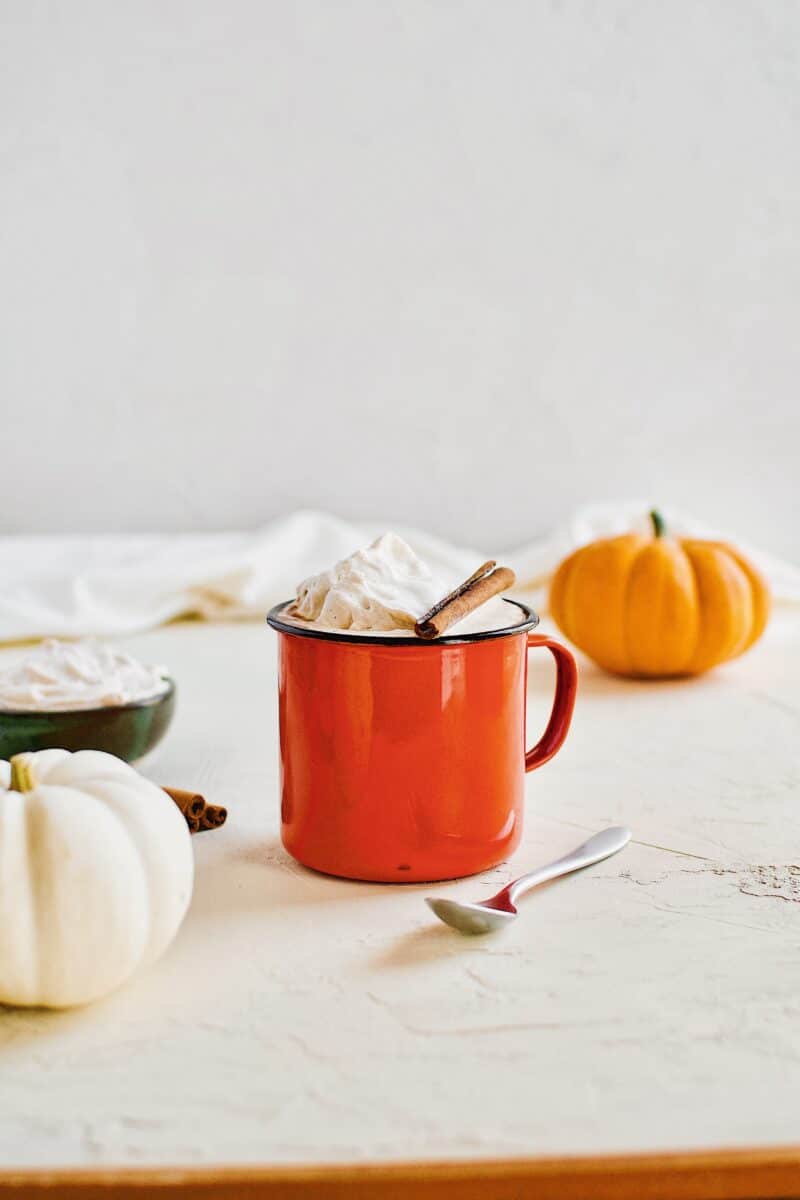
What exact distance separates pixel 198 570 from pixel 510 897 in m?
1.14

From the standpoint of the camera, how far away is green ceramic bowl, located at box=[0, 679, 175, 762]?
905 mm

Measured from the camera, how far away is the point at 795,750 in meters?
1.08

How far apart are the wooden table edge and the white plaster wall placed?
1.79 m

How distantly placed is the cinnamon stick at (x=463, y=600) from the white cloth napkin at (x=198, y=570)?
3.10 ft

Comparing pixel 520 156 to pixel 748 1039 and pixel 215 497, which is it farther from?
pixel 748 1039

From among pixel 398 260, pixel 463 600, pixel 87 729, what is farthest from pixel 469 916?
pixel 398 260

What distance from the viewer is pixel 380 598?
709 mm

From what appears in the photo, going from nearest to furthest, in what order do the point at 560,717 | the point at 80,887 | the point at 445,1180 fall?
the point at 445,1180
the point at 80,887
the point at 560,717

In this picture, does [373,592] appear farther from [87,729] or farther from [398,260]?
[398,260]

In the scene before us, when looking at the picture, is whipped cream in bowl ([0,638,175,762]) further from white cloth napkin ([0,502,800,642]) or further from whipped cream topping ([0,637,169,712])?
white cloth napkin ([0,502,800,642])

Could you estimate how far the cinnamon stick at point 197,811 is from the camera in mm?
838

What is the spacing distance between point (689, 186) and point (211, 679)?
135 centimetres

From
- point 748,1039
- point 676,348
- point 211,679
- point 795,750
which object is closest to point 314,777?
point 748,1039

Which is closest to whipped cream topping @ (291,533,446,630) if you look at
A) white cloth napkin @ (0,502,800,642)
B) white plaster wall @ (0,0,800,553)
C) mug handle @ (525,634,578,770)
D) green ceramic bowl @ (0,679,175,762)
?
mug handle @ (525,634,578,770)
